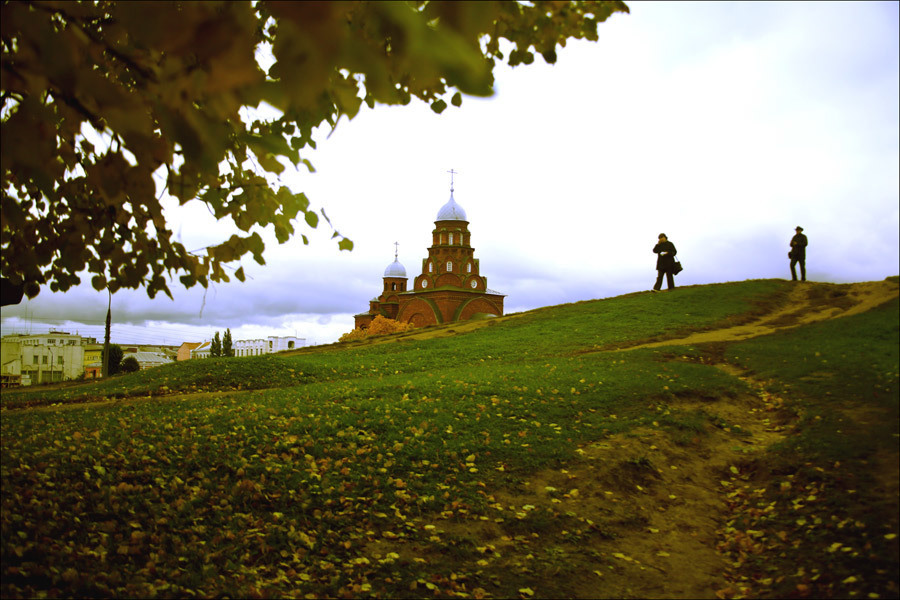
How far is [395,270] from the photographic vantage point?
→ 66.1 m

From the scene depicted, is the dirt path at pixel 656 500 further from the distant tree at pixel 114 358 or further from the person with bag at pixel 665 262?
the distant tree at pixel 114 358

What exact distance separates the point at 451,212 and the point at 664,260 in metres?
36.6

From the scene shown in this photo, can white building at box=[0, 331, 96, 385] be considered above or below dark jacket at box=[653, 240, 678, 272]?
below

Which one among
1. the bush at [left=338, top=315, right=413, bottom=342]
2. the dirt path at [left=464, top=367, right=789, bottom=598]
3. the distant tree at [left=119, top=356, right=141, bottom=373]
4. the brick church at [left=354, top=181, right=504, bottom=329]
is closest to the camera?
the dirt path at [left=464, top=367, right=789, bottom=598]

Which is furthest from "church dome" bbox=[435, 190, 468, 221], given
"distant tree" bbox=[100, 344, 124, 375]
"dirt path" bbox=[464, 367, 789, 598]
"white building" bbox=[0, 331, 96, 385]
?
"dirt path" bbox=[464, 367, 789, 598]

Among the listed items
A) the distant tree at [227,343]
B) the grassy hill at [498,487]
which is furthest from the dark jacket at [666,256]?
the distant tree at [227,343]

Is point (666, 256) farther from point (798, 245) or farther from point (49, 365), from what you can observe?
point (49, 365)

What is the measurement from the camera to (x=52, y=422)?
8.95 meters

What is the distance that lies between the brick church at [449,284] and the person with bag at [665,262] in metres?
31.5

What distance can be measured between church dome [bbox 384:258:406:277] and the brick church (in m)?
7.92

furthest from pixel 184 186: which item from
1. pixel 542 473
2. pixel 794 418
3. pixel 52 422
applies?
pixel 52 422

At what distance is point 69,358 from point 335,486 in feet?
39.5

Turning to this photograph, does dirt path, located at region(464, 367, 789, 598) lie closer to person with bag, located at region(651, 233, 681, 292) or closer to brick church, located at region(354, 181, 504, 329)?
person with bag, located at region(651, 233, 681, 292)

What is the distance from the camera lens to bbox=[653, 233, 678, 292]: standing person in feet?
69.8
